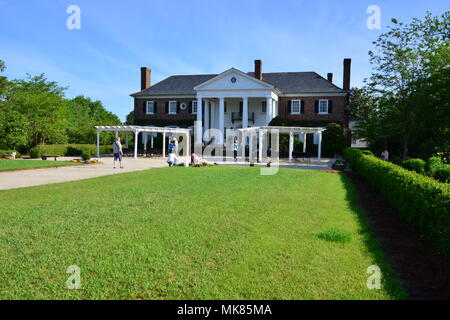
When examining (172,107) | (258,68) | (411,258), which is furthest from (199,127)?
(411,258)

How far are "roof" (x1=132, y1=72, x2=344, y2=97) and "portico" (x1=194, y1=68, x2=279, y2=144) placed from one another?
9.54 ft

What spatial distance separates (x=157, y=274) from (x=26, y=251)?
210 centimetres

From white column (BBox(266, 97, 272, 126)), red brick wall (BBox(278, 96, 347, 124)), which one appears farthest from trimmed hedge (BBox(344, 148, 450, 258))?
red brick wall (BBox(278, 96, 347, 124))

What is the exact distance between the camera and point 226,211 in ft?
24.6

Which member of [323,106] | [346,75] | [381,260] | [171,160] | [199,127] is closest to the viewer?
[381,260]

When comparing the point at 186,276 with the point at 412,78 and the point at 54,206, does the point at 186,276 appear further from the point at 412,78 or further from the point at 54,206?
the point at 412,78

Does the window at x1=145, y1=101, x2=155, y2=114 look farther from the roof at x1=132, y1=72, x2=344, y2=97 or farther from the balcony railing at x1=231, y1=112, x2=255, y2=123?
the balcony railing at x1=231, y1=112, x2=255, y2=123

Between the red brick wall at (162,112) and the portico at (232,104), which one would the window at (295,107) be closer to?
the portico at (232,104)

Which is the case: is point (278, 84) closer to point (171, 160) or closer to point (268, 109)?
point (268, 109)

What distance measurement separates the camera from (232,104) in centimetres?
4112

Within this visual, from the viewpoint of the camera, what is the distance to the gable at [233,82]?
1433 inches

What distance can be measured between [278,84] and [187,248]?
3823 cm

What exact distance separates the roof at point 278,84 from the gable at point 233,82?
4.31 m

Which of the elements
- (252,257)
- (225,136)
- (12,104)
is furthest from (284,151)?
(12,104)
